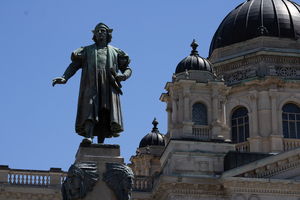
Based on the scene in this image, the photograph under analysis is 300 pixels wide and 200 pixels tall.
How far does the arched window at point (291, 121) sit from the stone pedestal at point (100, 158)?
3726 cm

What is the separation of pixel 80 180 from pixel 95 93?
1.76m

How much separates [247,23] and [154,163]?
40.0ft

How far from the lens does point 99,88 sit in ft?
49.0

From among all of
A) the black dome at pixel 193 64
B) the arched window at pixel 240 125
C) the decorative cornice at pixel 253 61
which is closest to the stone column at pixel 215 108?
the black dome at pixel 193 64

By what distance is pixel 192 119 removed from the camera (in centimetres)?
4447

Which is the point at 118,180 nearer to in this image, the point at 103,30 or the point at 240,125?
the point at 103,30

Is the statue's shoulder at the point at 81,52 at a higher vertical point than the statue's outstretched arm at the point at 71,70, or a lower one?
higher

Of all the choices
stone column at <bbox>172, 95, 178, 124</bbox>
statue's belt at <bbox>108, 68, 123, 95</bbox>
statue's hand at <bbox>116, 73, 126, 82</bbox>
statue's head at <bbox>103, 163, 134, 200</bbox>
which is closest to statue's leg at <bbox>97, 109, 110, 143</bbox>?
statue's belt at <bbox>108, 68, 123, 95</bbox>

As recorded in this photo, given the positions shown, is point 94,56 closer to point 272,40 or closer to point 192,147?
point 192,147

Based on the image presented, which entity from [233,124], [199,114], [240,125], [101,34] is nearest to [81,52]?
[101,34]

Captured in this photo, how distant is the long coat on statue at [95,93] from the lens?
1476cm

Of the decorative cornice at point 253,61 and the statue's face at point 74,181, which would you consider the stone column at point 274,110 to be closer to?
the decorative cornice at point 253,61

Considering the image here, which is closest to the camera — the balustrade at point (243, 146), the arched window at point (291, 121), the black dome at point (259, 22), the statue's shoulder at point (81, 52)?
the statue's shoulder at point (81, 52)

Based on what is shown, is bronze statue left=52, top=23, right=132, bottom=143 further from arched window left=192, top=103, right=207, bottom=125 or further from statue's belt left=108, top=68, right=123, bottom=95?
arched window left=192, top=103, right=207, bottom=125
